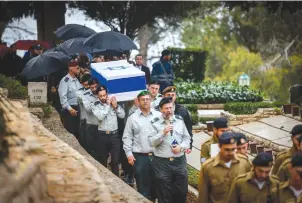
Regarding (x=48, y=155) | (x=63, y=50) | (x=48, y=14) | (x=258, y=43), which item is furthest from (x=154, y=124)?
(x=258, y=43)

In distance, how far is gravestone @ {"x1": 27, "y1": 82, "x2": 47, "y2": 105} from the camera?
11180 millimetres


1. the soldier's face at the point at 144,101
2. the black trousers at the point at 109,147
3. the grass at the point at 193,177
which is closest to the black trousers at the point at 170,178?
the soldier's face at the point at 144,101

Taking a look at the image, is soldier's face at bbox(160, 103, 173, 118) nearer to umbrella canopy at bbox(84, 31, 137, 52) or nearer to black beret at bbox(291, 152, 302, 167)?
black beret at bbox(291, 152, 302, 167)

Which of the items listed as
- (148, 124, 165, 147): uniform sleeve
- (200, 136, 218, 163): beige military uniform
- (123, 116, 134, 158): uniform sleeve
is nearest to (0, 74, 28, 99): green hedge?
(123, 116, 134, 158): uniform sleeve

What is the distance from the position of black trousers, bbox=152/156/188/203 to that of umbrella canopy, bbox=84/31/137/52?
4340mm

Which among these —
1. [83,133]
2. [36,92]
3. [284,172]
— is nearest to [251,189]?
[284,172]

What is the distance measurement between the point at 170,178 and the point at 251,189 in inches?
85.9

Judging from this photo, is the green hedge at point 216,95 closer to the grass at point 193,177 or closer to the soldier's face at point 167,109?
the grass at point 193,177

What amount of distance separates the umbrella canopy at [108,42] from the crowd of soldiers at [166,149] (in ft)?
3.63

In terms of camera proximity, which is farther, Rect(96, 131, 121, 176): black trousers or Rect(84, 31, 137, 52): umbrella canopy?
Rect(84, 31, 137, 52): umbrella canopy

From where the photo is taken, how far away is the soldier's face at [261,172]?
6.00 m

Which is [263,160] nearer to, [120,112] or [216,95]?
[120,112]

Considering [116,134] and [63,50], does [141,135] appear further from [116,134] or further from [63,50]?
[63,50]

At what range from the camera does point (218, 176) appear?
6680 mm
